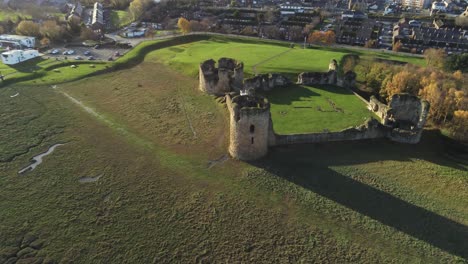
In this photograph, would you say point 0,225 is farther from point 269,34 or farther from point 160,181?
point 269,34

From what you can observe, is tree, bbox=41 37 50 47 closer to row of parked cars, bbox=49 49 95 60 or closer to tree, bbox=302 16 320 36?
row of parked cars, bbox=49 49 95 60

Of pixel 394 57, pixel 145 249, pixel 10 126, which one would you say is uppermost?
pixel 394 57

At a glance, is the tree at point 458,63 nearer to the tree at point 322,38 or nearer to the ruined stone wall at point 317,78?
the ruined stone wall at point 317,78

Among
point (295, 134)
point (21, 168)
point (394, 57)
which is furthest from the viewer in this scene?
point (394, 57)

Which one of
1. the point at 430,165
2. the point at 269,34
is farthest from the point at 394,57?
the point at 430,165

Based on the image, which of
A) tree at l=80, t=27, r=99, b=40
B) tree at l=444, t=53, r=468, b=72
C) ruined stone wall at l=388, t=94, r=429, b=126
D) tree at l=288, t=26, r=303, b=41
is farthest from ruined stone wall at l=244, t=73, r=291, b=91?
tree at l=80, t=27, r=99, b=40

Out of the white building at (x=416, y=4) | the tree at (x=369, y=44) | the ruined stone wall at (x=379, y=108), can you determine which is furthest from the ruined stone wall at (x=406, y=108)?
the white building at (x=416, y=4)

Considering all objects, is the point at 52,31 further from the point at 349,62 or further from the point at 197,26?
the point at 349,62
